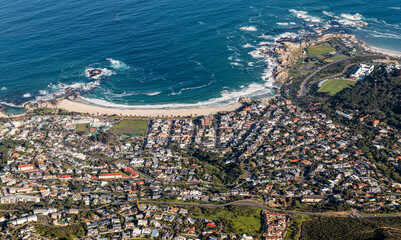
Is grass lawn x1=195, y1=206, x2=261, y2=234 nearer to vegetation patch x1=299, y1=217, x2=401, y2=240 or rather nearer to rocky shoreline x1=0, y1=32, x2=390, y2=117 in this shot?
vegetation patch x1=299, y1=217, x2=401, y2=240

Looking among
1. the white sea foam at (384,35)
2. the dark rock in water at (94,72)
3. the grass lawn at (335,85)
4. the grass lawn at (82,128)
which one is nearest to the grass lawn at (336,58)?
the grass lawn at (335,85)

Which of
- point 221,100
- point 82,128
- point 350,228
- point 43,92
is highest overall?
point 43,92

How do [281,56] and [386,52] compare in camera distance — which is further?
[386,52]

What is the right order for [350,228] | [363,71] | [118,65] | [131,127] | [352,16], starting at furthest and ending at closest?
[352,16]
[118,65]
[363,71]
[131,127]
[350,228]

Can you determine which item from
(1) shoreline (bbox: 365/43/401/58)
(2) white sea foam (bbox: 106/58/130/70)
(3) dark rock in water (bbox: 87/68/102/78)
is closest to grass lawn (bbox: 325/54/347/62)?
(1) shoreline (bbox: 365/43/401/58)

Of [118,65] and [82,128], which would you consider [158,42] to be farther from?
[82,128]

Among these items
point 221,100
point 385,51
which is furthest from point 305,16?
point 221,100
